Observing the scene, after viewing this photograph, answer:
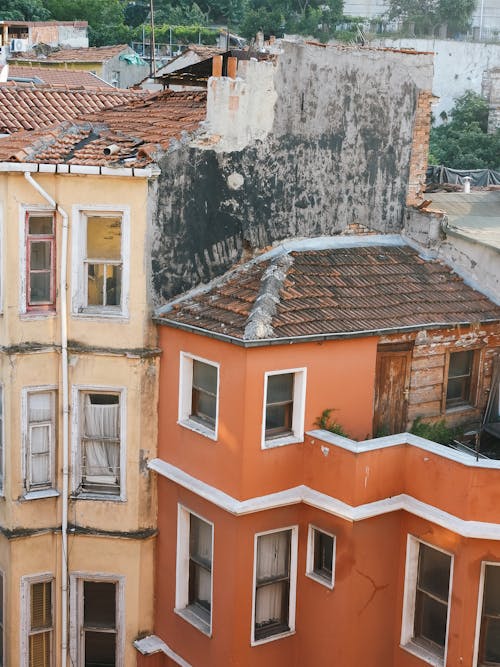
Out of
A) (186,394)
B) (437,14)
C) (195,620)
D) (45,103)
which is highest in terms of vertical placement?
(437,14)

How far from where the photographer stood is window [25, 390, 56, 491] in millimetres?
15484

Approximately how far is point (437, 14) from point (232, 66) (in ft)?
170

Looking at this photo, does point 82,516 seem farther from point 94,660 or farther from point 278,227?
point 278,227

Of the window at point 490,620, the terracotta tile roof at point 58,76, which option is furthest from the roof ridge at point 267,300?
the terracotta tile roof at point 58,76

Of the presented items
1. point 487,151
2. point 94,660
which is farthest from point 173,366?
point 487,151

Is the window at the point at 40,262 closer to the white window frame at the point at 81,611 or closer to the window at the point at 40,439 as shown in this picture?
the window at the point at 40,439

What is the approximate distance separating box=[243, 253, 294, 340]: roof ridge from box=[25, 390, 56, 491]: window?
4253mm

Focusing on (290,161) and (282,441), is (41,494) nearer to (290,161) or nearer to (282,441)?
(282,441)

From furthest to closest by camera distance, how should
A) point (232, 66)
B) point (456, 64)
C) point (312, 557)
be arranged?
point (456, 64) < point (232, 66) < point (312, 557)

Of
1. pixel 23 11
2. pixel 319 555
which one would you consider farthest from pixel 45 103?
pixel 23 11

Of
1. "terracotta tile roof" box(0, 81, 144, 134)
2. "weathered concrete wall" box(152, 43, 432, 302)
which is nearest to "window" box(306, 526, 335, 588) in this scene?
"weathered concrete wall" box(152, 43, 432, 302)

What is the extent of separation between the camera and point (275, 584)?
14.7 meters

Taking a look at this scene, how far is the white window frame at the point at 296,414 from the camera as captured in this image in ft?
45.1

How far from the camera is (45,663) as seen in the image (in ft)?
53.9
